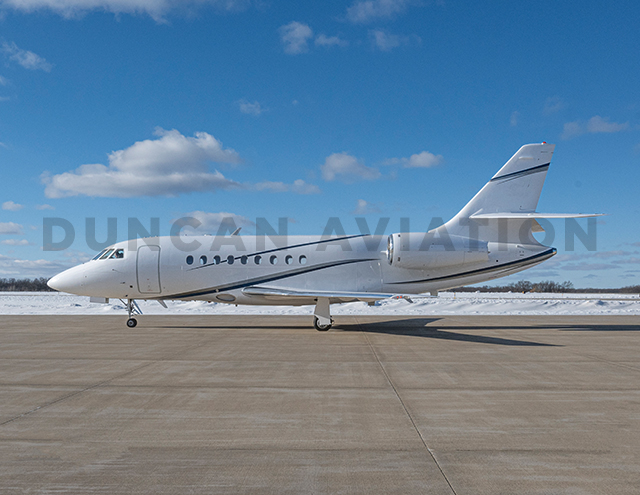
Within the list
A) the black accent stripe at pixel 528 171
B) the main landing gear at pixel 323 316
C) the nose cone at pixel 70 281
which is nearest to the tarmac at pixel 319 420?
the main landing gear at pixel 323 316

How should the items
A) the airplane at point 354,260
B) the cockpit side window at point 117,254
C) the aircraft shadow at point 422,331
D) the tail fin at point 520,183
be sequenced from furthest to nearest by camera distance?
the cockpit side window at point 117,254
the tail fin at point 520,183
the airplane at point 354,260
the aircraft shadow at point 422,331

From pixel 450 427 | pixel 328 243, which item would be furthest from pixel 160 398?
pixel 328 243

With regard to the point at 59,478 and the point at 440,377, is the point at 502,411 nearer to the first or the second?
the point at 440,377

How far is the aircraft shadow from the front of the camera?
12.5 metres

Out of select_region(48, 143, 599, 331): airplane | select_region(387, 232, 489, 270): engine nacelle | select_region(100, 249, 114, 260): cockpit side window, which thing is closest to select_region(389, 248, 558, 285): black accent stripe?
select_region(48, 143, 599, 331): airplane

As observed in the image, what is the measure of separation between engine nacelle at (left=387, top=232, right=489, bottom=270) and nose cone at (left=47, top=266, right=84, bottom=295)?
10.8 meters

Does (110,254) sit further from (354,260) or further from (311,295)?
(354,260)

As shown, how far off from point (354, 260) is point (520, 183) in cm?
634

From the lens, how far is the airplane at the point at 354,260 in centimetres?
1540

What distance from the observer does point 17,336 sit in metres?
13.7

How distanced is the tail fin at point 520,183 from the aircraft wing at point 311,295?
14.2 feet

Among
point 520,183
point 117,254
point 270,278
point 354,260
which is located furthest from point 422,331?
point 117,254

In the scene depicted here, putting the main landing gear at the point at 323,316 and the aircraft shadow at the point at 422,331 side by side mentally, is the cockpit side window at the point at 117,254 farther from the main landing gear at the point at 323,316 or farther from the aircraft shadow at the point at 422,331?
the aircraft shadow at the point at 422,331

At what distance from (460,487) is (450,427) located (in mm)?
1561
